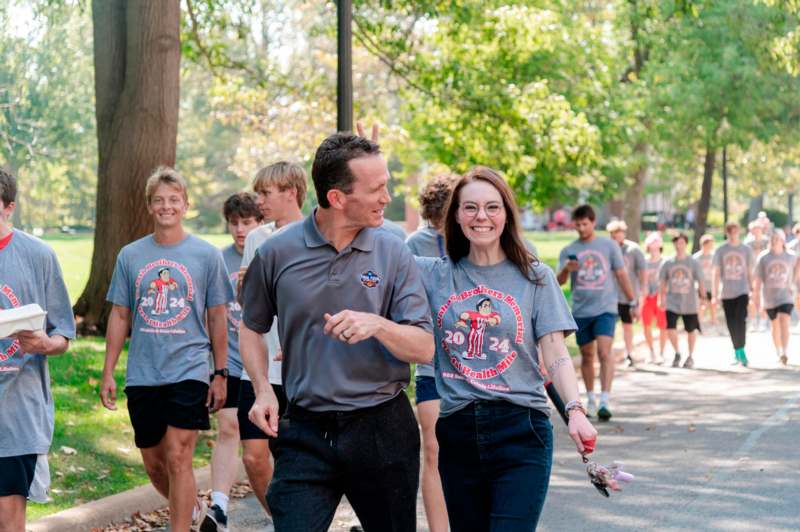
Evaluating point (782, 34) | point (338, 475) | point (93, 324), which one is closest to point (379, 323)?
point (338, 475)

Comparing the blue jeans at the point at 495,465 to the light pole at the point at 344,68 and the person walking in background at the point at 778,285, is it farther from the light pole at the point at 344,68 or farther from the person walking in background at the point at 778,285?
the person walking in background at the point at 778,285

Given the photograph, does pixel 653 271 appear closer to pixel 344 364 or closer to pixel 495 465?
pixel 495 465

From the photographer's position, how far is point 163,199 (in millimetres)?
7062

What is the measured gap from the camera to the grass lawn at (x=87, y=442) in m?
8.77

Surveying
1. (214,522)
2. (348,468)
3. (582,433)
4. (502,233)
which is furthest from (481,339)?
(214,522)

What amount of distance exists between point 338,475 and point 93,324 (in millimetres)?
10917

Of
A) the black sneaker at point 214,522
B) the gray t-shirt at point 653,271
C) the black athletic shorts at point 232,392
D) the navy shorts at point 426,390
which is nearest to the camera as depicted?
the navy shorts at point 426,390

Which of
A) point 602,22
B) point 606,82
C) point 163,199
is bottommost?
point 163,199

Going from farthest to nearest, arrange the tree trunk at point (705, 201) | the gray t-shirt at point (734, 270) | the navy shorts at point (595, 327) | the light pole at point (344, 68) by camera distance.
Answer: the tree trunk at point (705, 201) → the gray t-shirt at point (734, 270) → the navy shorts at point (595, 327) → the light pole at point (344, 68)

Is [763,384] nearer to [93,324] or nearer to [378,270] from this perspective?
[93,324]

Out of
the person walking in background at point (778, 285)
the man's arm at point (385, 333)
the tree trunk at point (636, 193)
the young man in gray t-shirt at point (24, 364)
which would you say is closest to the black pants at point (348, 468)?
the man's arm at point (385, 333)

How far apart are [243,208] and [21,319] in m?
3.33

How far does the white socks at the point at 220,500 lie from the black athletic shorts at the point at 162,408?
30.1 inches

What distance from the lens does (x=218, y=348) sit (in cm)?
715
